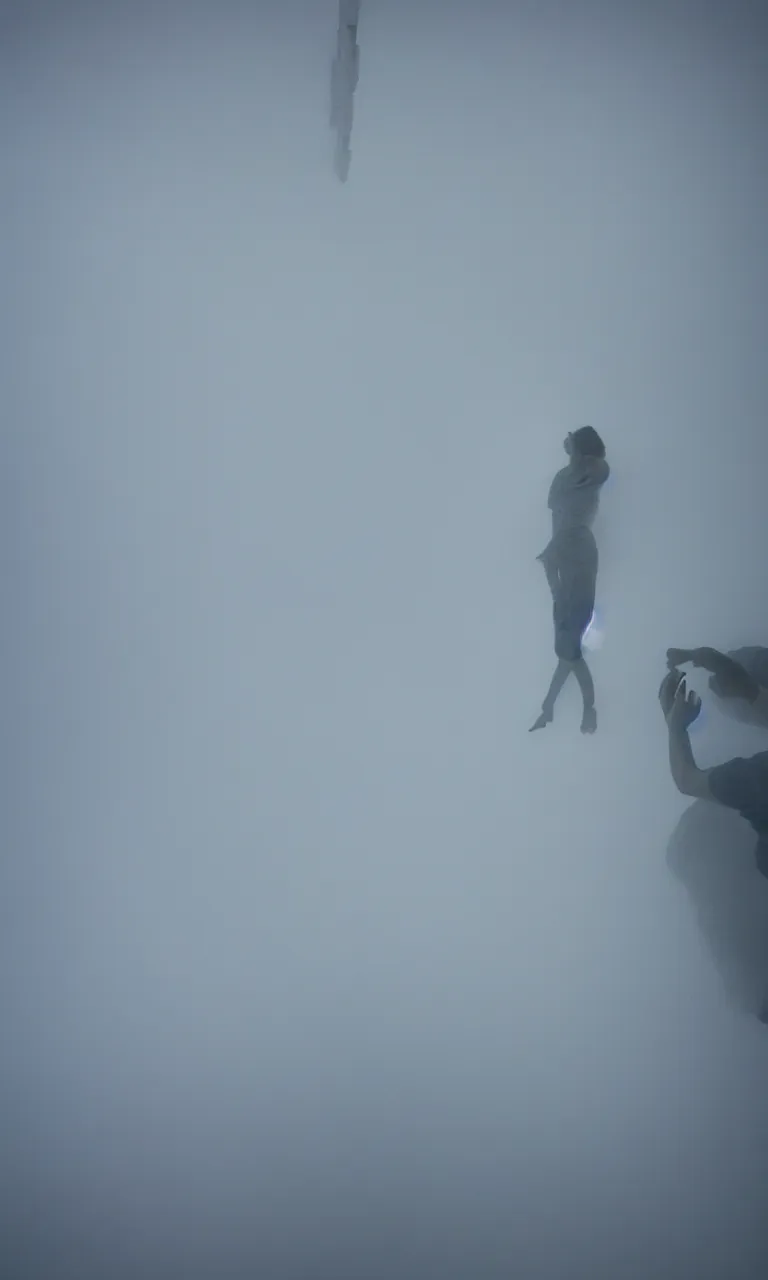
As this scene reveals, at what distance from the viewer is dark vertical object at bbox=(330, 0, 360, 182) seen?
1.58 metres

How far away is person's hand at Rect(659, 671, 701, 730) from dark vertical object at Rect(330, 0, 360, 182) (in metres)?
1.33

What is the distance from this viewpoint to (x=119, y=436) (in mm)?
1741

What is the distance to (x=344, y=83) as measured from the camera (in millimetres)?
1613

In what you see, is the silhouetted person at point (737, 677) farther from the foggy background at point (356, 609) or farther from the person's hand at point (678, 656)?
the foggy background at point (356, 609)

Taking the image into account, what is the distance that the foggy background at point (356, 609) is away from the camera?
166 centimetres

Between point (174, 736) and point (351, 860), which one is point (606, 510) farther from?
point (174, 736)

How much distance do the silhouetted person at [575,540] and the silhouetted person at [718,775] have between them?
198 millimetres

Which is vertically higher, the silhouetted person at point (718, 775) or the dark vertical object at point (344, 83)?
the dark vertical object at point (344, 83)

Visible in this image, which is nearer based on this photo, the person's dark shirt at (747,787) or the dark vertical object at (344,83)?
the person's dark shirt at (747,787)

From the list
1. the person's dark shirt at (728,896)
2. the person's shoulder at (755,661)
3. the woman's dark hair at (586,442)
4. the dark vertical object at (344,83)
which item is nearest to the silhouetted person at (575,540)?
the woman's dark hair at (586,442)

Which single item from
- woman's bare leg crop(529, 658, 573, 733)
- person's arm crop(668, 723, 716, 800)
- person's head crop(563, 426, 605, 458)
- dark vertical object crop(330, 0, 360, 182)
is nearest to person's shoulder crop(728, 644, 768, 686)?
person's arm crop(668, 723, 716, 800)

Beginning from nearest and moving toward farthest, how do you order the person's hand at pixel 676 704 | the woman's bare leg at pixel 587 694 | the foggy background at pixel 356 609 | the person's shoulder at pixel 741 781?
the person's shoulder at pixel 741 781
the person's hand at pixel 676 704
the woman's bare leg at pixel 587 694
the foggy background at pixel 356 609

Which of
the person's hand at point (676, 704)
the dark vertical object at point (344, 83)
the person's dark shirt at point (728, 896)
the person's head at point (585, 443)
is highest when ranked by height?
the dark vertical object at point (344, 83)

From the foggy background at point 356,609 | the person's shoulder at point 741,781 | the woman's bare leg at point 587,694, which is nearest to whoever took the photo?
the person's shoulder at point 741,781
